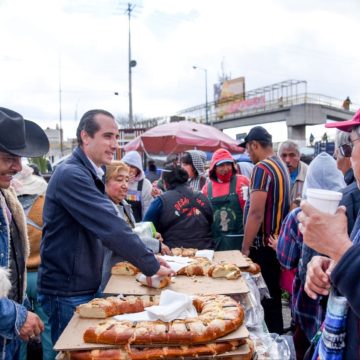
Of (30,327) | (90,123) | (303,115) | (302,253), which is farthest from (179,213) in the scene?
(303,115)

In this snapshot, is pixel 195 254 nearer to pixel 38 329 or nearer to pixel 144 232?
pixel 144 232

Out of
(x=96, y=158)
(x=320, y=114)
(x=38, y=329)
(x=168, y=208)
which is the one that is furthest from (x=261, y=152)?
(x=320, y=114)

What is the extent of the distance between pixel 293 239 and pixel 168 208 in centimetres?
138

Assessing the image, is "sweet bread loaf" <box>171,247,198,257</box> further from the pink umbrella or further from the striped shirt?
the pink umbrella

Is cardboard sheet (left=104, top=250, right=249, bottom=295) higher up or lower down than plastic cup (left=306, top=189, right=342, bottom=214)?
lower down

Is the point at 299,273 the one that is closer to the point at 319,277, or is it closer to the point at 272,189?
the point at 319,277

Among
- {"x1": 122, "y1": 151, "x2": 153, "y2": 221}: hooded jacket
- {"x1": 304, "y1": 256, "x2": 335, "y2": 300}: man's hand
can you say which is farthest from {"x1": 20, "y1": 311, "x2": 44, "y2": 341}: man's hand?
{"x1": 122, "y1": 151, "x2": 153, "y2": 221}: hooded jacket

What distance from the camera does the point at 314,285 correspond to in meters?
1.67

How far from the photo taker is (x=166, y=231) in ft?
12.9

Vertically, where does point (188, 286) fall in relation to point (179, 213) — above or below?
below

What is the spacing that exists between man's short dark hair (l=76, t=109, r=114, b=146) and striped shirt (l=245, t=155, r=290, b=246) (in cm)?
161

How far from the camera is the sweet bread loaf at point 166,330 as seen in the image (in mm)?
1720

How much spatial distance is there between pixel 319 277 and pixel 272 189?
2367 millimetres

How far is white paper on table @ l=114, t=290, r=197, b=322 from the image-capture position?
6.17 ft
